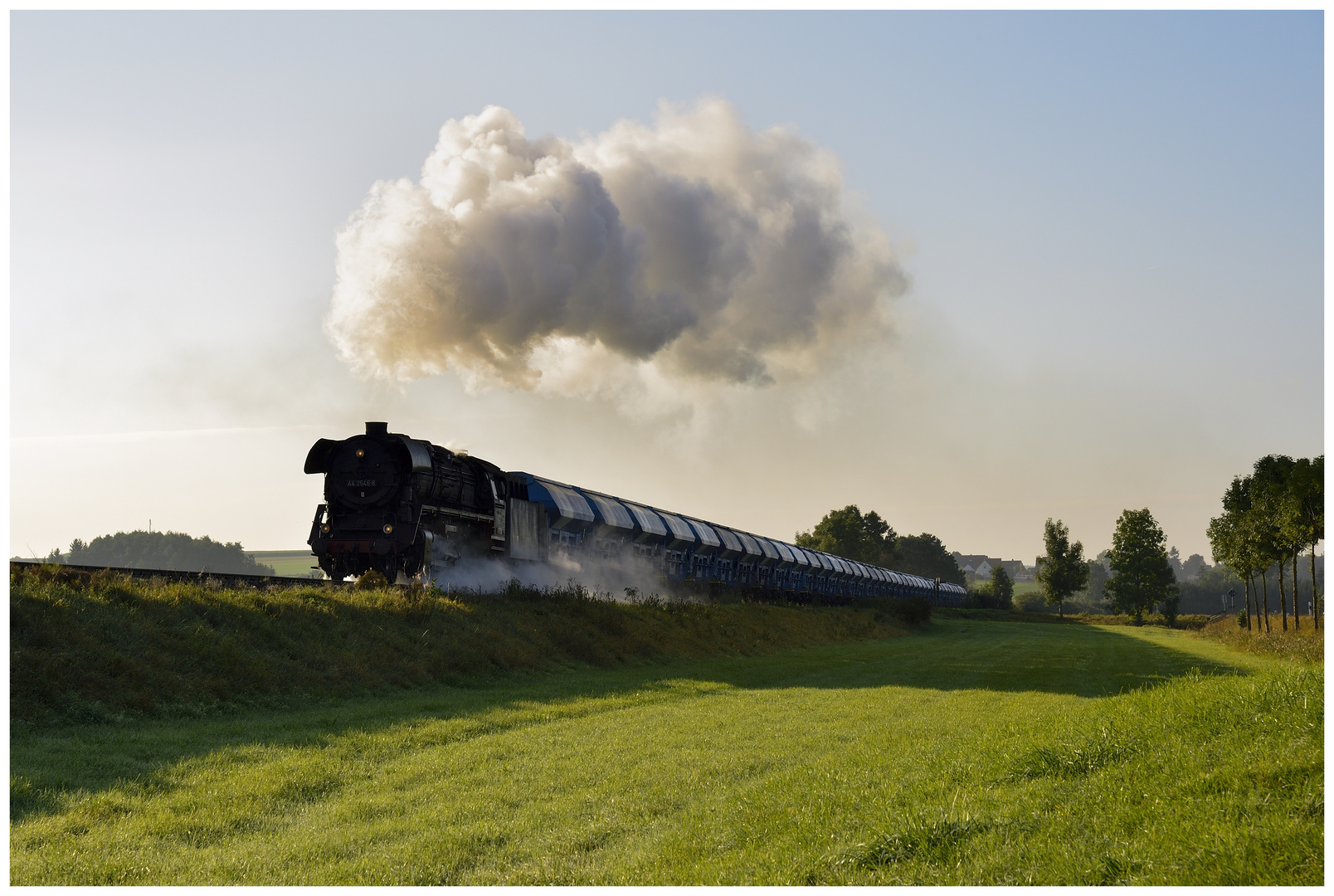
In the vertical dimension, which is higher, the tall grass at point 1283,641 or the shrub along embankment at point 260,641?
the shrub along embankment at point 260,641

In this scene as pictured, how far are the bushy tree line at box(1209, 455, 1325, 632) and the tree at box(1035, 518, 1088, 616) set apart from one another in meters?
40.3

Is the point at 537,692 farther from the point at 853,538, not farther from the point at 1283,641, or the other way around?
the point at 853,538

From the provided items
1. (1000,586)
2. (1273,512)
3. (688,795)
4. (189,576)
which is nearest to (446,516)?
(189,576)

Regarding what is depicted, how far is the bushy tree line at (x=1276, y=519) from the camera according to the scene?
3709cm

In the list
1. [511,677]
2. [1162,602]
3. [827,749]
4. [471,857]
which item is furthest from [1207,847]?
[1162,602]

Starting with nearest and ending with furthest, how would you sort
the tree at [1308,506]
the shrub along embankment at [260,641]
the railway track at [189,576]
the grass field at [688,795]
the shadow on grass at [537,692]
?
the grass field at [688,795]
the shadow on grass at [537,692]
the shrub along embankment at [260,641]
the railway track at [189,576]
the tree at [1308,506]

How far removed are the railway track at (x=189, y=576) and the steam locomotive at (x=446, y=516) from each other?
2526 mm

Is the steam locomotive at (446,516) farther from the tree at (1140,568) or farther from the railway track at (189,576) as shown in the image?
the tree at (1140,568)

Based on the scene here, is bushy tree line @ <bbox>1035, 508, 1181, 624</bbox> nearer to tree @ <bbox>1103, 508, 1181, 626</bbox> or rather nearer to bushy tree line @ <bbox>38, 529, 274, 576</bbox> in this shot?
tree @ <bbox>1103, 508, 1181, 626</bbox>

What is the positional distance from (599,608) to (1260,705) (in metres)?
19.6

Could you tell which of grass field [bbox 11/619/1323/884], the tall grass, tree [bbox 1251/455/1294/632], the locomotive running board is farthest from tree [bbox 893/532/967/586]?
grass field [bbox 11/619/1323/884]

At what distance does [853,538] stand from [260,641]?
147526mm

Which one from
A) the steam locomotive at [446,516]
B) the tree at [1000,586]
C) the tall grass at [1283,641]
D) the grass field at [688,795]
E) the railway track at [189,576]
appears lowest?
the tree at [1000,586]

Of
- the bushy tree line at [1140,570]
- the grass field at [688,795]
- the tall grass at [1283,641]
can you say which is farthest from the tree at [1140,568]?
the grass field at [688,795]
